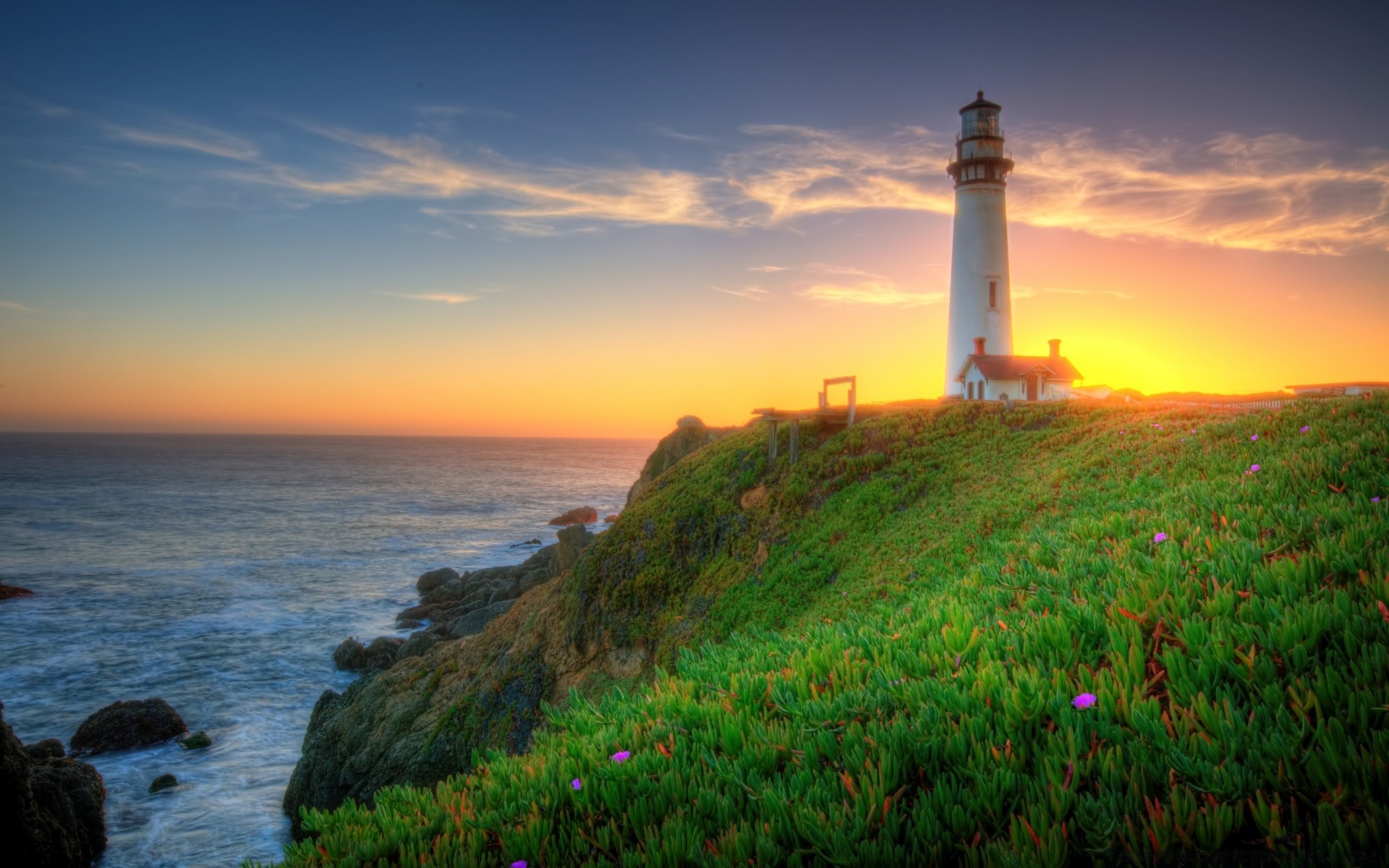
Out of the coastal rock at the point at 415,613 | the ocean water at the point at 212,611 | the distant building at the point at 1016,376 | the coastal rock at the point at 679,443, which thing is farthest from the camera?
the coastal rock at the point at 415,613

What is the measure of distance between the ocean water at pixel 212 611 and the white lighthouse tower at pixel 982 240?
33176 mm

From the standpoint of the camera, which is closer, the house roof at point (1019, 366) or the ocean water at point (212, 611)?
the ocean water at point (212, 611)

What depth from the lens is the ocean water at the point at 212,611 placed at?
19.3 m

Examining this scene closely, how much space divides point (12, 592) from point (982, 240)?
185ft

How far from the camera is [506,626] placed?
70.0 feet

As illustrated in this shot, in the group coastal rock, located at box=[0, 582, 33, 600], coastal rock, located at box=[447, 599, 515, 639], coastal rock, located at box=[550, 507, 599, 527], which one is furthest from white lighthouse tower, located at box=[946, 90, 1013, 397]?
coastal rock, located at box=[0, 582, 33, 600]

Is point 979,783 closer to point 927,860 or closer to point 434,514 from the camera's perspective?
point 927,860

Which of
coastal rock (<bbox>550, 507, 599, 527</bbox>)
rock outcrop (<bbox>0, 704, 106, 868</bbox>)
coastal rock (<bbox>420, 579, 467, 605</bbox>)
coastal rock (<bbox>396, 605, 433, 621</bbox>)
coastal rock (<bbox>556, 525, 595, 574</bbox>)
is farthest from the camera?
coastal rock (<bbox>550, 507, 599, 527</bbox>)

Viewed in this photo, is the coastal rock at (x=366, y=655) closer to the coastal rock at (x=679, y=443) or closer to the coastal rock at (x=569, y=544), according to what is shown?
the coastal rock at (x=569, y=544)

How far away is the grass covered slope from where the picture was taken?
318cm

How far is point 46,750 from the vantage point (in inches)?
770

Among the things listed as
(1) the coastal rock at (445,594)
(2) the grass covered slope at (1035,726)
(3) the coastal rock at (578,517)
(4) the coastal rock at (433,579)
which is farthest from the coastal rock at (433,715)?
(3) the coastal rock at (578,517)

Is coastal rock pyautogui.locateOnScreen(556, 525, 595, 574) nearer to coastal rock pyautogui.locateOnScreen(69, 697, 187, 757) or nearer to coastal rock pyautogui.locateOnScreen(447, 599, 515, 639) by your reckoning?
coastal rock pyautogui.locateOnScreen(447, 599, 515, 639)

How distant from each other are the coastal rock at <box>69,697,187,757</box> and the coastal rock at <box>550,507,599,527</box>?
152 ft
